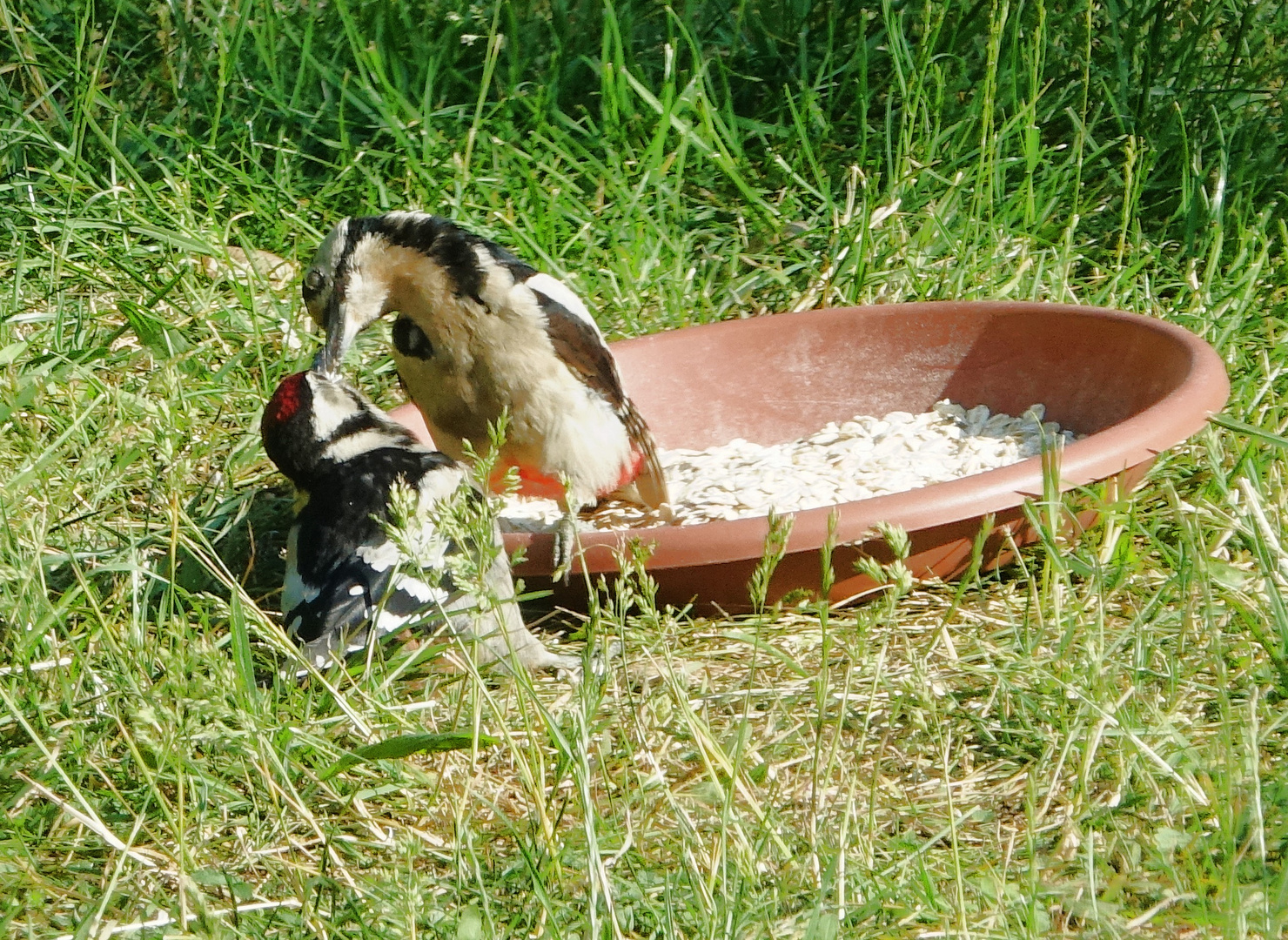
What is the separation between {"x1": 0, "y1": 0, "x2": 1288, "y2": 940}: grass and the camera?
202cm

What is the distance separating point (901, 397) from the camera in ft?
13.3

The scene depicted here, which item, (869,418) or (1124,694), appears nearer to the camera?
(1124,694)

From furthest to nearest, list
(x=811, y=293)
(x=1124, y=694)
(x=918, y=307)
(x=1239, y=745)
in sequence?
1. (x=811, y=293)
2. (x=918, y=307)
3. (x=1124, y=694)
4. (x=1239, y=745)

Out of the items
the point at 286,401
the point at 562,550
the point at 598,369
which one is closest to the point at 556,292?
the point at 598,369

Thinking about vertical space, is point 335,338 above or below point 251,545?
above

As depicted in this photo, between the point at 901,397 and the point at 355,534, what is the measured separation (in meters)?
1.71

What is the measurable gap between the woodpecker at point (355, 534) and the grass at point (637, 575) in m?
0.13

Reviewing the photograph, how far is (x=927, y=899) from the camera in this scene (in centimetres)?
191

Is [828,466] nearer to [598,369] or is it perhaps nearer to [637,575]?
[598,369]

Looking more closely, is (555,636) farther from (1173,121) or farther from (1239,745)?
(1173,121)

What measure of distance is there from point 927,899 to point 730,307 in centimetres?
285

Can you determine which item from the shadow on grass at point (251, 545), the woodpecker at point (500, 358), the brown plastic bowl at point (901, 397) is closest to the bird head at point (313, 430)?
the shadow on grass at point (251, 545)

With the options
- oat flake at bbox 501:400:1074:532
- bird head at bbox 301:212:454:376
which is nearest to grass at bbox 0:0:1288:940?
bird head at bbox 301:212:454:376

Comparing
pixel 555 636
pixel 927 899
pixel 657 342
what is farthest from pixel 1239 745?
pixel 657 342
